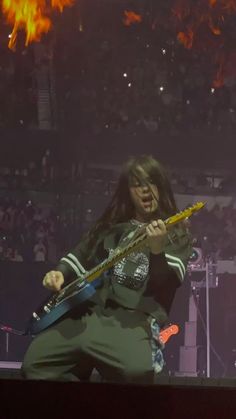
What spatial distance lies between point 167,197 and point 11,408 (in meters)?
1.68

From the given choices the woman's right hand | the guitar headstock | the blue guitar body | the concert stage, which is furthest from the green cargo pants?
the concert stage

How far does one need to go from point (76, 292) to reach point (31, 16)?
302 cm

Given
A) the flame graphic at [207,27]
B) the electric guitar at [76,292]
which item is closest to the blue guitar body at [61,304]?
the electric guitar at [76,292]

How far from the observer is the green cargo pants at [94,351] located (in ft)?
8.29

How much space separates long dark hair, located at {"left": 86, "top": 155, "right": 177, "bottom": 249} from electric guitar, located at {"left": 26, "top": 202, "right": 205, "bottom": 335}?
0.72ft

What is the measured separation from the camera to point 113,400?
1.48 m

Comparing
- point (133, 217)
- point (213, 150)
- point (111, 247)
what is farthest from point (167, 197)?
point (213, 150)

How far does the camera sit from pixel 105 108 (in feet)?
18.0

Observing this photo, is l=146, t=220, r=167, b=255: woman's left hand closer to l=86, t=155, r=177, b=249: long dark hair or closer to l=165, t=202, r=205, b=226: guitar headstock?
l=165, t=202, r=205, b=226: guitar headstock

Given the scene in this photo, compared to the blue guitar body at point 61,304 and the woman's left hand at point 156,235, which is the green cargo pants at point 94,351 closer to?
the blue guitar body at point 61,304

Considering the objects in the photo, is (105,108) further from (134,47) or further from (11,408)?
(11,408)

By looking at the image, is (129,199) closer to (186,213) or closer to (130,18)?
(186,213)

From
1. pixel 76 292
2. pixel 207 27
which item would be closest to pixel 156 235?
pixel 76 292

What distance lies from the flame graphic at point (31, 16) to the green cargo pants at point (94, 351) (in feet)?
9.95
